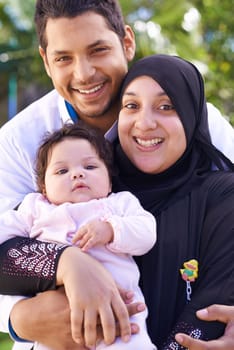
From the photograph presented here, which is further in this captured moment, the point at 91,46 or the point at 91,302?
the point at 91,46

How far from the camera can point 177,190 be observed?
9.23 feet

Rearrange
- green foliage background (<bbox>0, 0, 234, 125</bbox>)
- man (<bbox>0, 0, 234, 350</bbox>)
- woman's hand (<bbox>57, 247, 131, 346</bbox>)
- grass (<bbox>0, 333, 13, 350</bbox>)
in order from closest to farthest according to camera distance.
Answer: woman's hand (<bbox>57, 247, 131, 346</bbox>) → man (<bbox>0, 0, 234, 350</bbox>) → grass (<bbox>0, 333, 13, 350</bbox>) → green foliage background (<bbox>0, 0, 234, 125</bbox>)

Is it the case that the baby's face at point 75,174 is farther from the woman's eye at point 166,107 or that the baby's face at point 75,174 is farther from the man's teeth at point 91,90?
the man's teeth at point 91,90

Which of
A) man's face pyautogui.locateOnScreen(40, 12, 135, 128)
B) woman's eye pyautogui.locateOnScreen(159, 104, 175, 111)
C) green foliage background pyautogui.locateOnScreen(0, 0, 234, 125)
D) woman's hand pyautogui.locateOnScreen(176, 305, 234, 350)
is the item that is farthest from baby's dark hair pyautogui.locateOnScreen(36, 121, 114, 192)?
green foliage background pyautogui.locateOnScreen(0, 0, 234, 125)

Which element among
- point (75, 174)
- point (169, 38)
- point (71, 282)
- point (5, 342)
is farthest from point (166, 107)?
point (169, 38)

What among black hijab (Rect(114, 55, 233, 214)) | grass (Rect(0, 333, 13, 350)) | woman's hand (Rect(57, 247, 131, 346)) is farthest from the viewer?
grass (Rect(0, 333, 13, 350))

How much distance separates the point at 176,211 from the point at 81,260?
0.47 m

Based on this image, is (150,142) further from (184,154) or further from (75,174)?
(75,174)

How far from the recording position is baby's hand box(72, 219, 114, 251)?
96.6 inches

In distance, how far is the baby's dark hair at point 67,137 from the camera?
2793mm

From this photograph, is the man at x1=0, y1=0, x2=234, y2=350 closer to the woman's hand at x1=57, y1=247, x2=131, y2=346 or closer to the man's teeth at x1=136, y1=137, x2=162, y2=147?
the man's teeth at x1=136, y1=137, x2=162, y2=147

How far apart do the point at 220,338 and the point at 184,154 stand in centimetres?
79

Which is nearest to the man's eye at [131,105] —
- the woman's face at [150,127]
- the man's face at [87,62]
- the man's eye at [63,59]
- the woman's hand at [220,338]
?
the woman's face at [150,127]

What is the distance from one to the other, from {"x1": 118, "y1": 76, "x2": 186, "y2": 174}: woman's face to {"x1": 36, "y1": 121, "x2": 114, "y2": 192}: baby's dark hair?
10 cm
